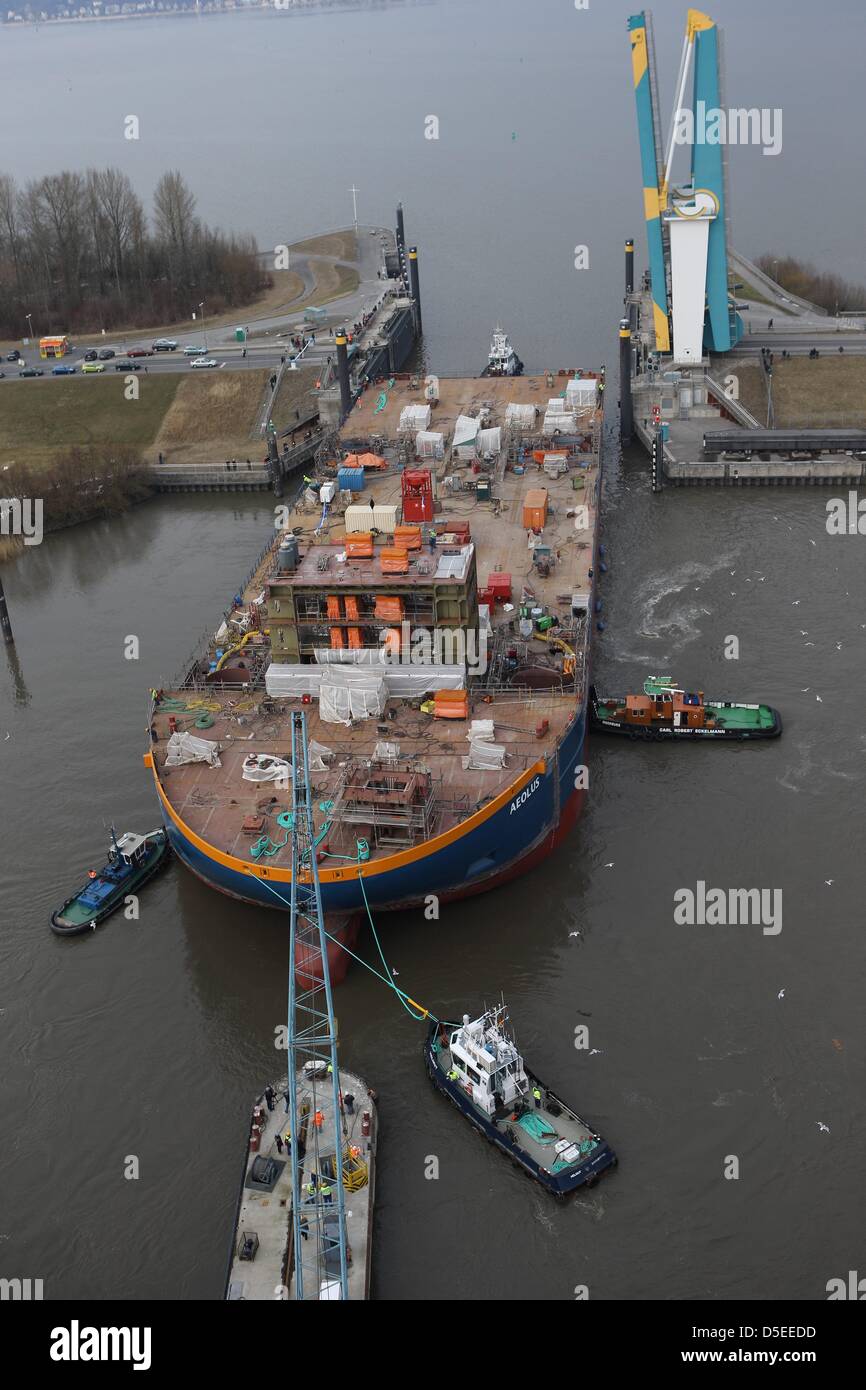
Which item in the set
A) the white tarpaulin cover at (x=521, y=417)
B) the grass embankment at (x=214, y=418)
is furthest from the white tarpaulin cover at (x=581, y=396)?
the grass embankment at (x=214, y=418)

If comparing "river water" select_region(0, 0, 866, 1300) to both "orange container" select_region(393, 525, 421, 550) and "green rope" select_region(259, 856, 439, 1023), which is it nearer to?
"green rope" select_region(259, 856, 439, 1023)

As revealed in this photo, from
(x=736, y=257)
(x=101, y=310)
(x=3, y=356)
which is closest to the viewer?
(x=3, y=356)

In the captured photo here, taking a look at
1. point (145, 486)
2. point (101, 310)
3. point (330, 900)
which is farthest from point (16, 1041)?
point (101, 310)

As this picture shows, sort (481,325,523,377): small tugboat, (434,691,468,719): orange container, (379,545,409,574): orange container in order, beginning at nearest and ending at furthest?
(434,691,468,719): orange container, (379,545,409,574): orange container, (481,325,523,377): small tugboat

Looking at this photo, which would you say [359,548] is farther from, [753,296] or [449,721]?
[753,296]

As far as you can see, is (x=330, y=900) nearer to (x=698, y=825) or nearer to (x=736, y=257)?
(x=698, y=825)

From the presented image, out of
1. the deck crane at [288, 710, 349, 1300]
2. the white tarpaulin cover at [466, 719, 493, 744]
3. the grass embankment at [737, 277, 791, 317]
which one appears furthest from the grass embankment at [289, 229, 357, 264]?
the deck crane at [288, 710, 349, 1300]
